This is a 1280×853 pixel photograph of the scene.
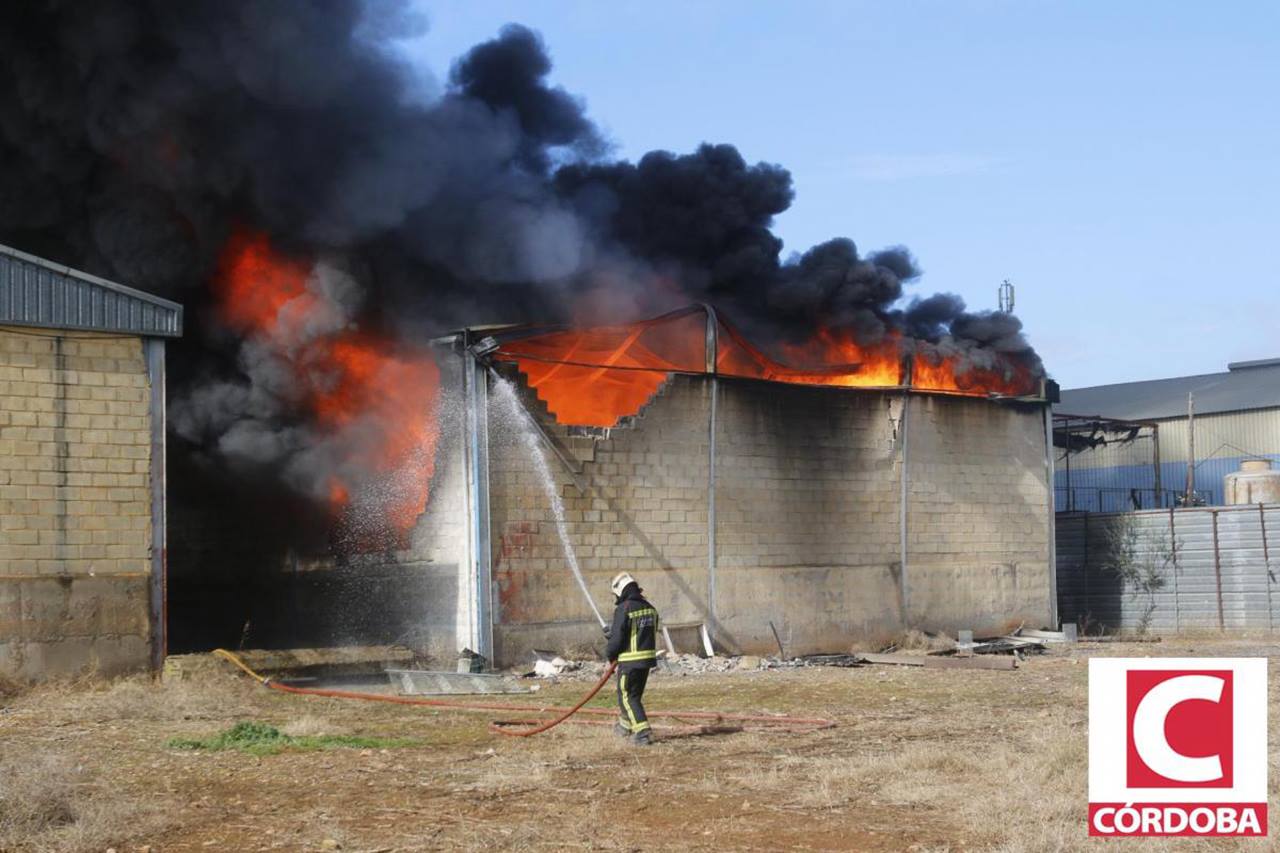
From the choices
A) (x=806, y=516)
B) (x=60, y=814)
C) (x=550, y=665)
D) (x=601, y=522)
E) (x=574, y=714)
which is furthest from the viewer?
(x=806, y=516)

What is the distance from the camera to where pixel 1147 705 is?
607 cm

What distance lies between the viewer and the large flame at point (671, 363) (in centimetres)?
2052

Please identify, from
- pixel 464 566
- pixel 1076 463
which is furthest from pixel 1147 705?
pixel 1076 463

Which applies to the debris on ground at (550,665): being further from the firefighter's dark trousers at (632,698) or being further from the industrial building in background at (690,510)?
the firefighter's dark trousers at (632,698)

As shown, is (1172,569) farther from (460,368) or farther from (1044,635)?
(460,368)

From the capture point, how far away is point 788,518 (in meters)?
22.8

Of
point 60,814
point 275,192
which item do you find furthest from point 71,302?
point 60,814

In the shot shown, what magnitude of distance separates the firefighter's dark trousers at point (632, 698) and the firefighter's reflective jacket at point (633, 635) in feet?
0.24

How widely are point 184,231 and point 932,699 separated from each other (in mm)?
12339

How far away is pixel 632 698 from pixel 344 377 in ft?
34.0

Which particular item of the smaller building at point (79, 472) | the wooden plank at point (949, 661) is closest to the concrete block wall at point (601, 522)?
the wooden plank at point (949, 661)

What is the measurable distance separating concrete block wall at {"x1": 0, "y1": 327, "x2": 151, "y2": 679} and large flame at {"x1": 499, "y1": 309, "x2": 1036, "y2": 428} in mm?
5419

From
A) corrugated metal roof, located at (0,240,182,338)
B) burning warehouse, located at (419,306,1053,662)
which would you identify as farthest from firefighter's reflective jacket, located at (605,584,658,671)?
corrugated metal roof, located at (0,240,182,338)

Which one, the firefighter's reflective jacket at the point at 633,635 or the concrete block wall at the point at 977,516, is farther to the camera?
the concrete block wall at the point at 977,516
